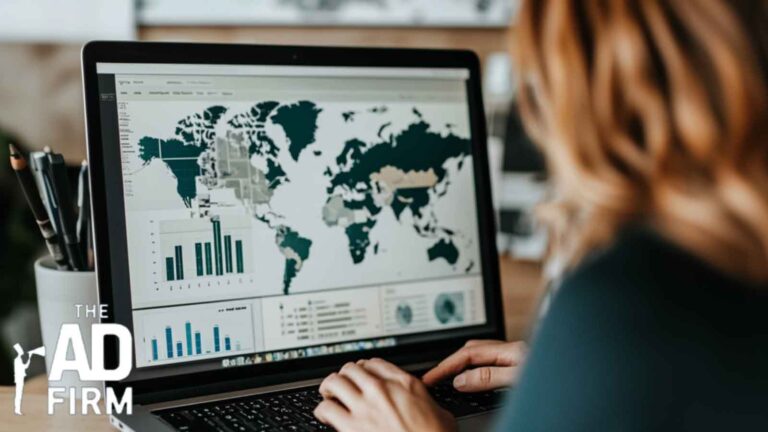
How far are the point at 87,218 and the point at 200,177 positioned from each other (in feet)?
Result: 0.50

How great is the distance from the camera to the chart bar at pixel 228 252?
85 centimetres

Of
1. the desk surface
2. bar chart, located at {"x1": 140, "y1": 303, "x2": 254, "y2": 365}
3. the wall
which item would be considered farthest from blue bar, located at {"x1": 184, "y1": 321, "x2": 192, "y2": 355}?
the wall

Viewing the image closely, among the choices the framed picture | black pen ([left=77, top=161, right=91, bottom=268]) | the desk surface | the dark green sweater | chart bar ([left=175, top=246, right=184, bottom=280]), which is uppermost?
the framed picture

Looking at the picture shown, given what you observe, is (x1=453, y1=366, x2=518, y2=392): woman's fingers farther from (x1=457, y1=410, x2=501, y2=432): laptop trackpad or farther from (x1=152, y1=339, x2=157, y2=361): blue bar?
(x1=152, y1=339, x2=157, y2=361): blue bar

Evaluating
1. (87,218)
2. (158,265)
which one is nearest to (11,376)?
(87,218)

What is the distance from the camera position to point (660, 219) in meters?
0.46

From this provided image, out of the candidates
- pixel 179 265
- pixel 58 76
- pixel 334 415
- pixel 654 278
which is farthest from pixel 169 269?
pixel 58 76

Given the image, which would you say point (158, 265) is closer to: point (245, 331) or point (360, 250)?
point (245, 331)

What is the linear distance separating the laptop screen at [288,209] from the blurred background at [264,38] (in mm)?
1111

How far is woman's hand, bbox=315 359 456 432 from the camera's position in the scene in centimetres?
70

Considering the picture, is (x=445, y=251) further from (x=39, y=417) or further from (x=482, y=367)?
(x=39, y=417)

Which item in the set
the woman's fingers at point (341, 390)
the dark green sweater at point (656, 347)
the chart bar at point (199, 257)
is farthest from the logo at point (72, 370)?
the dark green sweater at point (656, 347)

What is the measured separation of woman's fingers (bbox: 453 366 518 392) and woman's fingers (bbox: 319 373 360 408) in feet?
0.48

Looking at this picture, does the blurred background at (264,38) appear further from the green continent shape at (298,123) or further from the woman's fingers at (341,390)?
the woman's fingers at (341,390)
